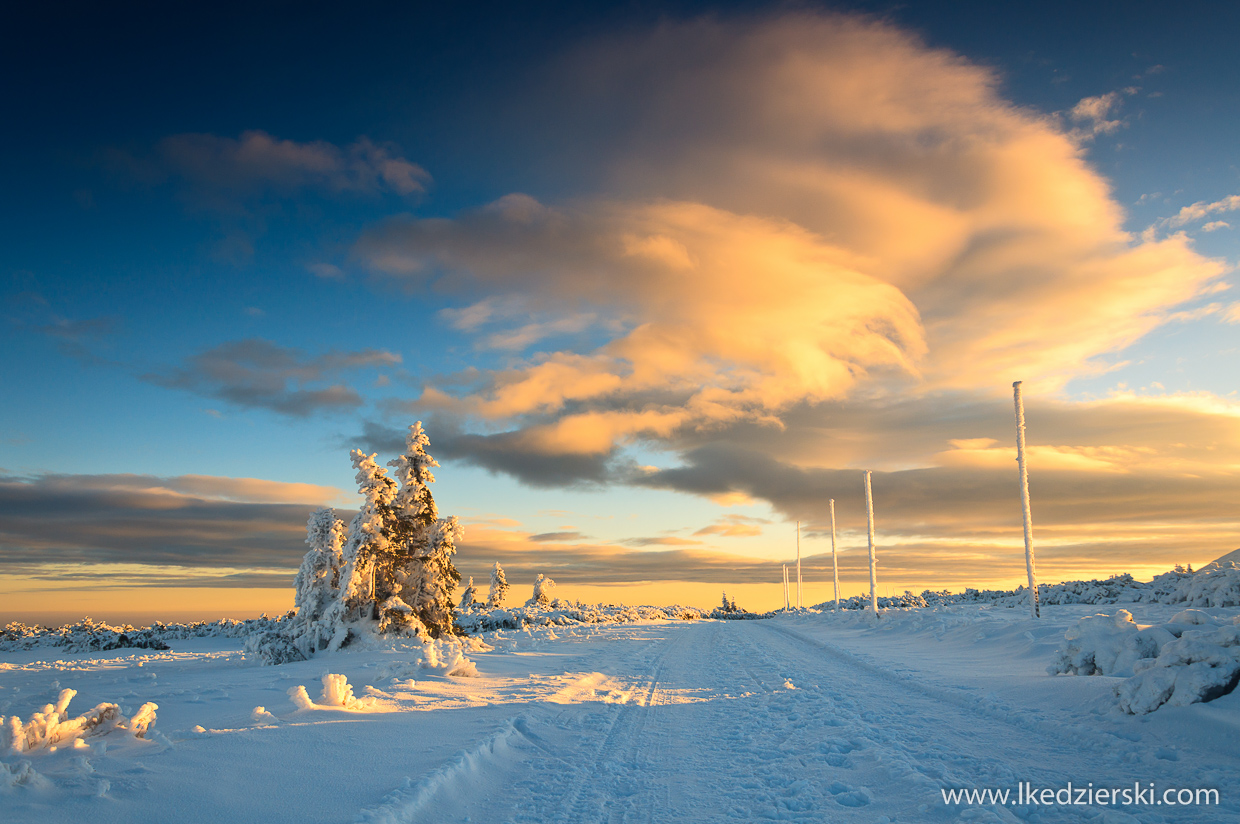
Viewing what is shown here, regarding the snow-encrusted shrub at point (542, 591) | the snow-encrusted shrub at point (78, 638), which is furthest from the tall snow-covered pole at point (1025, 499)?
the snow-encrusted shrub at point (542, 591)

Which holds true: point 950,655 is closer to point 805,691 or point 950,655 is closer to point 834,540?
point 805,691

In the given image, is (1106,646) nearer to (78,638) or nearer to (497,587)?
(78,638)

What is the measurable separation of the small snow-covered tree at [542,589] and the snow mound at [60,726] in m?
65.0

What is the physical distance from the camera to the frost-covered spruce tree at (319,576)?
78.6 ft

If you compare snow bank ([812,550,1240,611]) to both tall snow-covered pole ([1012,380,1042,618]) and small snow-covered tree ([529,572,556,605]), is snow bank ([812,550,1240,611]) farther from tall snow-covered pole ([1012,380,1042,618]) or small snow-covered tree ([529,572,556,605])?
small snow-covered tree ([529,572,556,605])

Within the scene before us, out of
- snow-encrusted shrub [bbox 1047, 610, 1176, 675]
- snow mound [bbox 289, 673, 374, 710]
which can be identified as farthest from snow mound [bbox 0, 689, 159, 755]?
snow-encrusted shrub [bbox 1047, 610, 1176, 675]

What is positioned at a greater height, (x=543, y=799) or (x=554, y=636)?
(x=543, y=799)

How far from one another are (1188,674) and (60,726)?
1308 cm

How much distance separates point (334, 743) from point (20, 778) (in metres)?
3.01

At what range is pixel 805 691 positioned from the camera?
1227 cm

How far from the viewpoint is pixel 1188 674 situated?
8.02 m

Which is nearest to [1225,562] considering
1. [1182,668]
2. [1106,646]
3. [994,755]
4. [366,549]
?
[1106,646]

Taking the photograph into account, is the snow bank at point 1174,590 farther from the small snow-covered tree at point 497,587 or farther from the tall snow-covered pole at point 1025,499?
the small snow-covered tree at point 497,587

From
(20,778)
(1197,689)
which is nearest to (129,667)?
(20,778)
